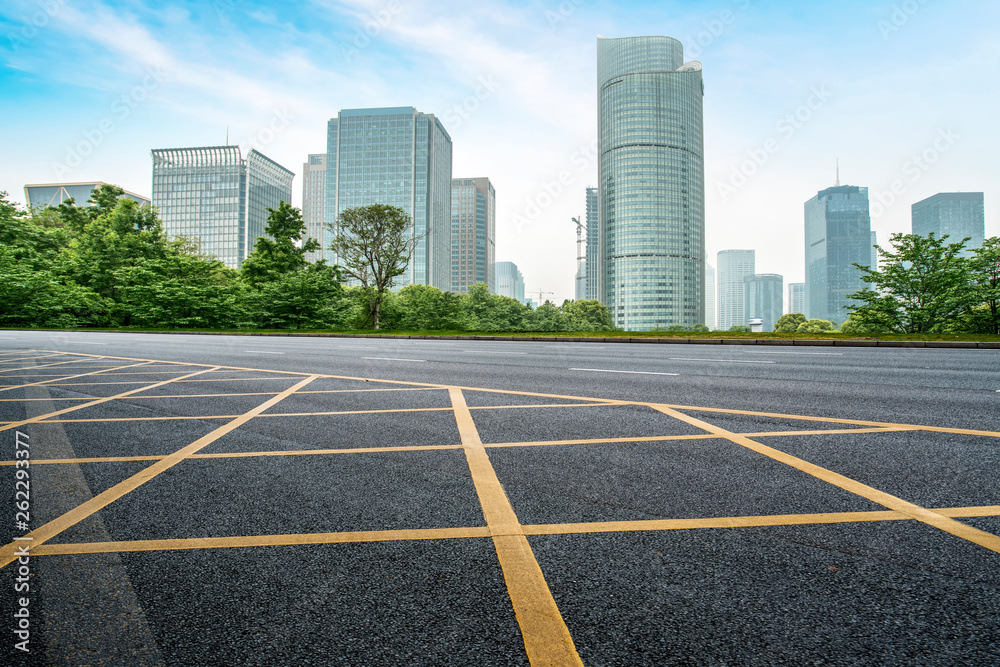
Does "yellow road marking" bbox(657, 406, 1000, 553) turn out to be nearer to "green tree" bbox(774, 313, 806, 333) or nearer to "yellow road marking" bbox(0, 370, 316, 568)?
"yellow road marking" bbox(0, 370, 316, 568)

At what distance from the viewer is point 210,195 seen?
536 feet

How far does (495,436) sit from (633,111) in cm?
16437

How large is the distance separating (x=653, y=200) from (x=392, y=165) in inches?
3297

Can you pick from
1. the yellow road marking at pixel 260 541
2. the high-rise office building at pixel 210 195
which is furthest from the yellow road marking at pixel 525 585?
the high-rise office building at pixel 210 195

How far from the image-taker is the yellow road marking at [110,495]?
247cm

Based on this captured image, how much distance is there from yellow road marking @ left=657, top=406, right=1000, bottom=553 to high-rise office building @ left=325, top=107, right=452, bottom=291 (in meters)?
157

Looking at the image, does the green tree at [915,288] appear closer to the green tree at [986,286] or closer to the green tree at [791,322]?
the green tree at [986,286]

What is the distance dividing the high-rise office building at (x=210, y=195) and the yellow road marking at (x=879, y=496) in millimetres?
180141

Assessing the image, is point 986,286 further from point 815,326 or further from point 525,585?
point 815,326

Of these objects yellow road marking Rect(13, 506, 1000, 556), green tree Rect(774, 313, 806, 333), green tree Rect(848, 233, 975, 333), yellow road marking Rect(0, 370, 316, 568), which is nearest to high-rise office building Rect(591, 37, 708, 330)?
green tree Rect(774, 313, 806, 333)

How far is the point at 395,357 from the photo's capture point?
41.0 ft

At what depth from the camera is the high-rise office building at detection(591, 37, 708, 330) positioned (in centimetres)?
14088

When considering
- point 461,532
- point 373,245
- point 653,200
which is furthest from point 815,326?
point 461,532


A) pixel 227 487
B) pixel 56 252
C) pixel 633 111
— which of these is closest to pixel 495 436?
pixel 227 487
